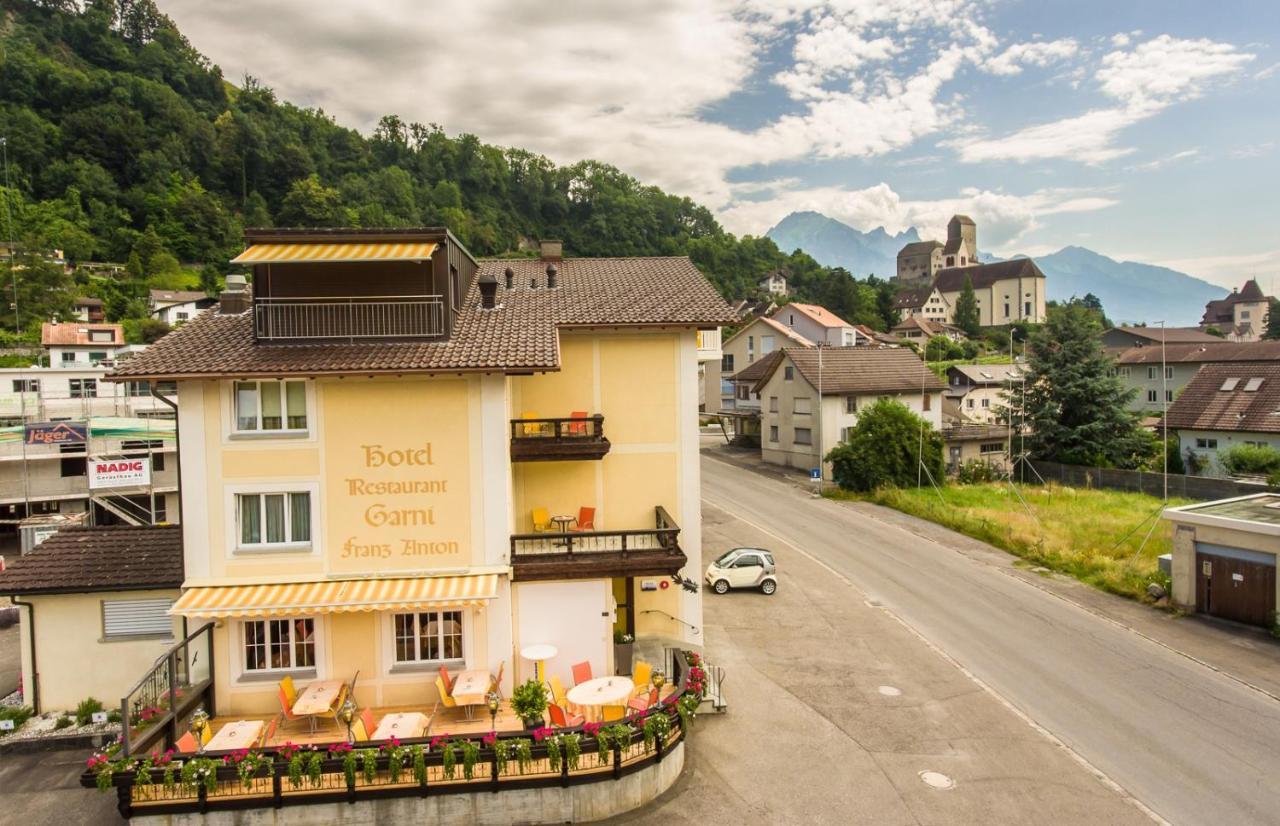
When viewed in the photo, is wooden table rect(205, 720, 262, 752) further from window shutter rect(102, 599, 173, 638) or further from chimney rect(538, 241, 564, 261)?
→ chimney rect(538, 241, 564, 261)

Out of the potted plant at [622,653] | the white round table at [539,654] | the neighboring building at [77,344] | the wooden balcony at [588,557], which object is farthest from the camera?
the neighboring building at [77,344]

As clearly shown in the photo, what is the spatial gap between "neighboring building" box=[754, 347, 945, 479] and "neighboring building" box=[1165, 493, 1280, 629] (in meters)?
22.3

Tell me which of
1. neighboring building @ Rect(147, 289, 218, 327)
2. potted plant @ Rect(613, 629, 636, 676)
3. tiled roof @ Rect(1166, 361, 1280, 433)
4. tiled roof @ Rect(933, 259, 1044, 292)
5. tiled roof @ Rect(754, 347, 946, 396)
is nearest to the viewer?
potted plant @ Rect(613, 629, 636, 676)

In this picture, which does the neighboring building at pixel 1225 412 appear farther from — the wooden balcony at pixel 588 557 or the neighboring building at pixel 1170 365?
the wooden balcony at pixel 588 557

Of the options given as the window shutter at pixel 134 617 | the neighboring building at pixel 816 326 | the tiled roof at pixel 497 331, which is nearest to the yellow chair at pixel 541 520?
the tiled roof at pixel 497 331

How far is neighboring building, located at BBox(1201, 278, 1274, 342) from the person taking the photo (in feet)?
488

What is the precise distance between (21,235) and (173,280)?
19.8m

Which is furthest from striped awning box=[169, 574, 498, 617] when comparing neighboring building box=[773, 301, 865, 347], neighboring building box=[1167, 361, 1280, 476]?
neighboring building box=[773, 301, 865, 347]

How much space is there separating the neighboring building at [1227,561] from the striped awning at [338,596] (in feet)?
69.9

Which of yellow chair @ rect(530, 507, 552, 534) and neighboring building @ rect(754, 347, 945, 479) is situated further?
neighboring building @ rect(754, 347, 945, 479)

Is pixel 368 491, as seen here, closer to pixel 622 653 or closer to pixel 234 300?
pixel 622 653

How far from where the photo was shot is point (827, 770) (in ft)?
44.4

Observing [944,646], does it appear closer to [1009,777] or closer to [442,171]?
[1009,777]

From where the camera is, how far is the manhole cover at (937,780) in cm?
1304
